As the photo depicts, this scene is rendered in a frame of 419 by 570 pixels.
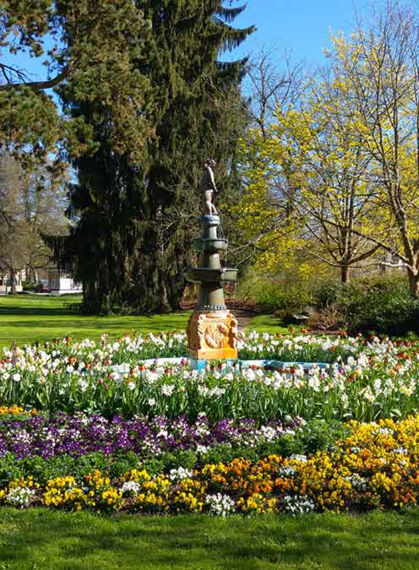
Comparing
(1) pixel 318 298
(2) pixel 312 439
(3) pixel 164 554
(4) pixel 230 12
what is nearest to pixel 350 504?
(2) pixel 312 439

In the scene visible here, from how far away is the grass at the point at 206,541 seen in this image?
11.8 ft

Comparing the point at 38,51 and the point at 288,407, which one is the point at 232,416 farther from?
the point at 38,51

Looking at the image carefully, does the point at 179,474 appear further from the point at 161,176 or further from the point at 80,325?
the point at 161,176

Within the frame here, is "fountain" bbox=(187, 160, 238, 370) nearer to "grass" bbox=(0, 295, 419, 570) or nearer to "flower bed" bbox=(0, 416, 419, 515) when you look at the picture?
"flower bed" bbox=(0, 416, 419, 515)

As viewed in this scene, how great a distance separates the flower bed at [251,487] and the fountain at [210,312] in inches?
191

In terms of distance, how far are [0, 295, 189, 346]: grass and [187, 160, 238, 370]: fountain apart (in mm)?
6634

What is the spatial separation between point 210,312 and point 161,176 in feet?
54.6

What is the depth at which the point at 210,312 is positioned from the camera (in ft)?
33.9

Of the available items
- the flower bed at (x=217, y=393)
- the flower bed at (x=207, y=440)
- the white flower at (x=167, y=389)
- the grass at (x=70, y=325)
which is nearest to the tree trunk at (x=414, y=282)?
the grass at (x=70, y=325)

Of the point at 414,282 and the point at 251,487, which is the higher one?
the point at 414,282

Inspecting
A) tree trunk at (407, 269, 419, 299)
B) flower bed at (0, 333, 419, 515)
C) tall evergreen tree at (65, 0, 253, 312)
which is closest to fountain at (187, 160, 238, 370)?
flower bed at (0, 333, 419, 515)

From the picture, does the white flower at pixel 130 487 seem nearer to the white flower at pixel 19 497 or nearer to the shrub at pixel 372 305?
the white flower at pixel 19 497

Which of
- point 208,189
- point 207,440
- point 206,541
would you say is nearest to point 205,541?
point 206,541

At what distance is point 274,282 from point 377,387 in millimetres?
19391
